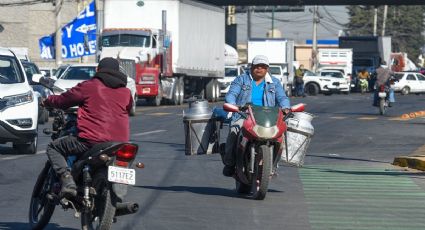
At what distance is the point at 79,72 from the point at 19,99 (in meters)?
15.4

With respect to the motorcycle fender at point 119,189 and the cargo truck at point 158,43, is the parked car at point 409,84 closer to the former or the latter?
the cargo truck at point 158,43

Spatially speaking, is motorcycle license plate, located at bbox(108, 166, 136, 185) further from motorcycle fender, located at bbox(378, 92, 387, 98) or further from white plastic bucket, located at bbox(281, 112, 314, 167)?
motorcycle fender, located at bbox(378, 92, 387, 98)

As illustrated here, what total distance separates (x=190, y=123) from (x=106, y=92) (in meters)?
3.97

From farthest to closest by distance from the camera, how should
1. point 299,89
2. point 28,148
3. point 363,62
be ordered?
point 363,62
point 299,89
point 28,148

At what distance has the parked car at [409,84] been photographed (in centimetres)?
7044

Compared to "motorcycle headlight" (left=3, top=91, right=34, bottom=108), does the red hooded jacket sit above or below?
above

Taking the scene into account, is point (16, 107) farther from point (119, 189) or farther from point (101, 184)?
point (119, 189)

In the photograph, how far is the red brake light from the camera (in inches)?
369

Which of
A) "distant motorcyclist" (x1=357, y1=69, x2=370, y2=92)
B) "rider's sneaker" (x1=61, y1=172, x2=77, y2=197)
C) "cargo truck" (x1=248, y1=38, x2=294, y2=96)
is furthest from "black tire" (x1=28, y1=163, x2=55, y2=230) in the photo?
"distant motorcyclist" (x1=357, y1=69, x2=370, y2=92)

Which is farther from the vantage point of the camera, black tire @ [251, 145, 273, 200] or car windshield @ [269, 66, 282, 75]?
car windshield @ [269, 66, 282, 75]

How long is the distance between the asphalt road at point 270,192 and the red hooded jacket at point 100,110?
1.43m

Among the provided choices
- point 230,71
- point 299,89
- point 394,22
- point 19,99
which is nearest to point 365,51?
point 299,89

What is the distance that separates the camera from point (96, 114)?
385 inches

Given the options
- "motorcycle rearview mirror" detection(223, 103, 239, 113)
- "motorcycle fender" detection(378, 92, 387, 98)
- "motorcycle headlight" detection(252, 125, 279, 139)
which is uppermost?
"motorcycle rearview mirror" detection(223, 103, 239, 113)
